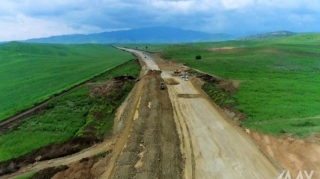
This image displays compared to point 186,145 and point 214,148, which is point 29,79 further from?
point 214,148

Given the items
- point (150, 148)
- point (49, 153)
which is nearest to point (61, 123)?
point (49, 153)

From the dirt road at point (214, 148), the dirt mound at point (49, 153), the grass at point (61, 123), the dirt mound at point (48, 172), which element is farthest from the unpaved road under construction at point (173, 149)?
the grass at point (61, 123)

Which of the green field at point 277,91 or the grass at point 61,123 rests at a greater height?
the green field at point 277,91

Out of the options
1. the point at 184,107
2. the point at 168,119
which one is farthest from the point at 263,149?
the point at 184,107

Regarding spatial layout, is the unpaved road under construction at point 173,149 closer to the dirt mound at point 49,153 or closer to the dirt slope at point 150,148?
the dirt slope at point 150,148

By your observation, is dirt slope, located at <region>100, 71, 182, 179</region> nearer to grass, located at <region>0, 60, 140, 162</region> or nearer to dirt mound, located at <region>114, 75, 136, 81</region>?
grass, located at <region>0, 60, 140, 162</region>

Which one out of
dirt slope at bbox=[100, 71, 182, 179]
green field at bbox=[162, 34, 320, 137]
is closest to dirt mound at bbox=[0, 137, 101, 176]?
dirt slope at bbox=[100, 71, 182, 179]

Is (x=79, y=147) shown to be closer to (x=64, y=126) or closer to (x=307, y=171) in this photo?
(x=64, y=126)
